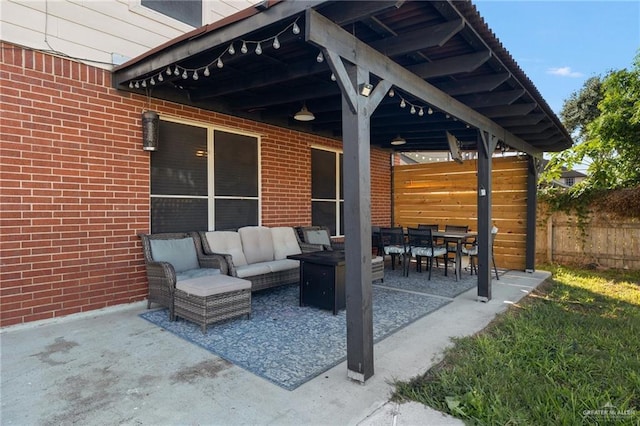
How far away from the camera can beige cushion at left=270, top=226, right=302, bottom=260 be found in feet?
18.9

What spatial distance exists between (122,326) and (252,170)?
3148mm

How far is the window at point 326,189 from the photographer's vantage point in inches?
292

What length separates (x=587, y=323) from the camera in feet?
13.2

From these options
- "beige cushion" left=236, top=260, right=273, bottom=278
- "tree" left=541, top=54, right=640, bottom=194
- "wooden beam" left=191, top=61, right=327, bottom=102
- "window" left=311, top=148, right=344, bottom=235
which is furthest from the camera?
"tree" left=541, top=54, right=640, bottom=194

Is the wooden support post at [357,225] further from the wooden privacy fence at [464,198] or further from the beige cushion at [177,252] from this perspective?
the wooden privacy fence at [464,198]

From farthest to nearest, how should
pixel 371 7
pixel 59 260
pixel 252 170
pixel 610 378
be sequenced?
pixel 252 170 < pixel 59 260 < pixel 610 378 < pixel 371 7

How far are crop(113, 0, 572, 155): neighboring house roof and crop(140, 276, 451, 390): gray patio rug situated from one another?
7.79 feet

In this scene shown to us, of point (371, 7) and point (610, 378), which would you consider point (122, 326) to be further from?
point (610, 378)

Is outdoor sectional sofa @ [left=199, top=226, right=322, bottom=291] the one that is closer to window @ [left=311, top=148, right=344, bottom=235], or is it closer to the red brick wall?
the red brick wall

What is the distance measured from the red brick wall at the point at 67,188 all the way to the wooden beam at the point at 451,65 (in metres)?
3.33

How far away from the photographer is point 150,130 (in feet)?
14.9

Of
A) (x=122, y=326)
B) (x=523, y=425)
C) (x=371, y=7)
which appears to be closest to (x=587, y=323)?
(x=523, y=425)

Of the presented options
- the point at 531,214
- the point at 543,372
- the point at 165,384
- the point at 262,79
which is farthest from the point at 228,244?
the point at 531,214

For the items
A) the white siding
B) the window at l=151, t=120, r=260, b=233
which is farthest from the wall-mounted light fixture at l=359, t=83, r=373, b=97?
the white siding
